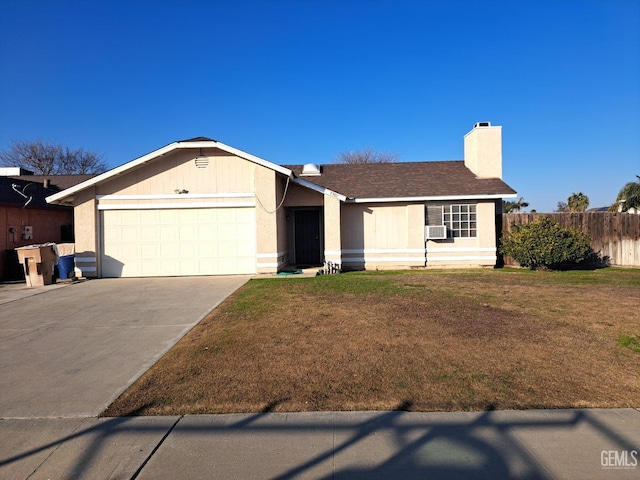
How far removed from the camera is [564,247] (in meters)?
13.3

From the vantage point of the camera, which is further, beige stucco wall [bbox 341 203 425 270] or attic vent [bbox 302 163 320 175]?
attic vent [bbox 302 163 320 175]

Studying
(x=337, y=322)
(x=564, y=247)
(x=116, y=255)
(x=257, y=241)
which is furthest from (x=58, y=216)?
(x=564, y=247)

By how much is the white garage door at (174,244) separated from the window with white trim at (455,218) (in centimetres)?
675

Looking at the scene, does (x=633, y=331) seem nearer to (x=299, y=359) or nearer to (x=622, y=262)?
(x=299, y=359)

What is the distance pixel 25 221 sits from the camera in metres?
16.2

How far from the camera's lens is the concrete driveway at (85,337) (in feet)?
14.3

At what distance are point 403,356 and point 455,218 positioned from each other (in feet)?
36.0

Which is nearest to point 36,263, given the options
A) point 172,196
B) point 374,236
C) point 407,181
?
point 172,196

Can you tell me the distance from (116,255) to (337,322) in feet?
33.5

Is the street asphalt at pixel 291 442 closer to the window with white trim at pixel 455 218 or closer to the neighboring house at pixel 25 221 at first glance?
the window with white trim at pixel 455 218

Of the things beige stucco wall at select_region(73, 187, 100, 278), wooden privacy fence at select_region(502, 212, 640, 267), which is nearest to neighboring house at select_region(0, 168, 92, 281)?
beige stucco wall at select_region(73, 187, 100, 278)

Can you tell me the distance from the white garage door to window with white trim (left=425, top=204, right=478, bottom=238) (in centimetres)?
675

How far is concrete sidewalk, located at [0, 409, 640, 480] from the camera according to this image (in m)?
2.97

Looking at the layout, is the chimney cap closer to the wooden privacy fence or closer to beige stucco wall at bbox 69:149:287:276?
beige stucco wall at bbox 69:149:287:276
